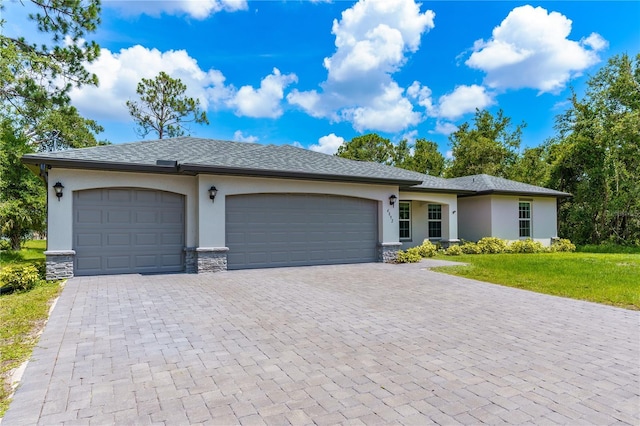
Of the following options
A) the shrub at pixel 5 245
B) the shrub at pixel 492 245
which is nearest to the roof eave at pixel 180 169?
the shrub at pixel 492 245

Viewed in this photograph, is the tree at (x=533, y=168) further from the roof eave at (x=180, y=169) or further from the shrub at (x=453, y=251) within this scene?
the roof eave at (x=180, y=169)

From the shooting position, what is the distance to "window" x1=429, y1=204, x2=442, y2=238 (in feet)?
56.9

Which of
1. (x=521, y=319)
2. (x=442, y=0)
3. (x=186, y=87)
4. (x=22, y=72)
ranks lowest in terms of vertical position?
(x=521, y=319)

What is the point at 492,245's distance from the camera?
647 inches

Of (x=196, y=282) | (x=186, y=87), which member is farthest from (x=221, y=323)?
(x=186, y=87)

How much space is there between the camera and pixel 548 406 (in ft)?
9.77

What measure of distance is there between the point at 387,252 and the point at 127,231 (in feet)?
28.3

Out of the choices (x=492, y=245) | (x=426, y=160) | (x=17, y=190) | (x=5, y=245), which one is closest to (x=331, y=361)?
(x=492, y=245)

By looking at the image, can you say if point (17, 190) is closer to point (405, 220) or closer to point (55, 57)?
point (55, 57)

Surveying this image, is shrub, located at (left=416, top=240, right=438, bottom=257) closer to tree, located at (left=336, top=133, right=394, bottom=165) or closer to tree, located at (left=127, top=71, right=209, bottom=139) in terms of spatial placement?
tree, located at (left=127, top=71, right=209, bottom=139)

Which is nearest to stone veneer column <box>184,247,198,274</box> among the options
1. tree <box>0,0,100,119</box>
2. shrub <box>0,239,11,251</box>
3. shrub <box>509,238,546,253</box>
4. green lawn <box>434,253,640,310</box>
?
tree <box>0,0,100,119</box>

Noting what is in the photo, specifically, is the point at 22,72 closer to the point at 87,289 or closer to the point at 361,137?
the point at 87,289

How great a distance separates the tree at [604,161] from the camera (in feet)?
63.9

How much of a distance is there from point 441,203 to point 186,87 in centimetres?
2121
